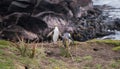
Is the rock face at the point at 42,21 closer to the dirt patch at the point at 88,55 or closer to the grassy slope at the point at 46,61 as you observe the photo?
the dirt patch at the point at 88,55

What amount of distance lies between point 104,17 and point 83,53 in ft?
66.7

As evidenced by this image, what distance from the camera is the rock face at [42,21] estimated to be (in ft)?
73.5

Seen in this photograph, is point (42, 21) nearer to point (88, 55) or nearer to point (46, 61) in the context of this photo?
point (88, 55)

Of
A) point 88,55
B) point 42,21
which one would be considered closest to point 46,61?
point 88,55

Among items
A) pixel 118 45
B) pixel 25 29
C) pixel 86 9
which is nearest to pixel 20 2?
pixel 25 29

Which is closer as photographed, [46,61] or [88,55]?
[46,61]

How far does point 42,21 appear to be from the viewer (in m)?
23.3

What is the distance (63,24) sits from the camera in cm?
2539

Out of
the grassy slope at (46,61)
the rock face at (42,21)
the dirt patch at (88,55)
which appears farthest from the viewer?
the rock face at (42,21)

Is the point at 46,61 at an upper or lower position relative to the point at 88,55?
upper

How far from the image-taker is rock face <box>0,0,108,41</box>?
22.4m

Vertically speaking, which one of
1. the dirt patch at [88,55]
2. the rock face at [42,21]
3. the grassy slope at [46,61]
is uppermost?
the grassy slope at [46,61]

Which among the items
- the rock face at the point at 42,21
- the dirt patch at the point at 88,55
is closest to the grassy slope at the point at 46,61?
the dirt patch at the point at 88,55

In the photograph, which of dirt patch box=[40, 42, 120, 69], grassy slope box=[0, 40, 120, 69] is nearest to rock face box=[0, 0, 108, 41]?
dirt patch box=[40, 42, 120, 69]
